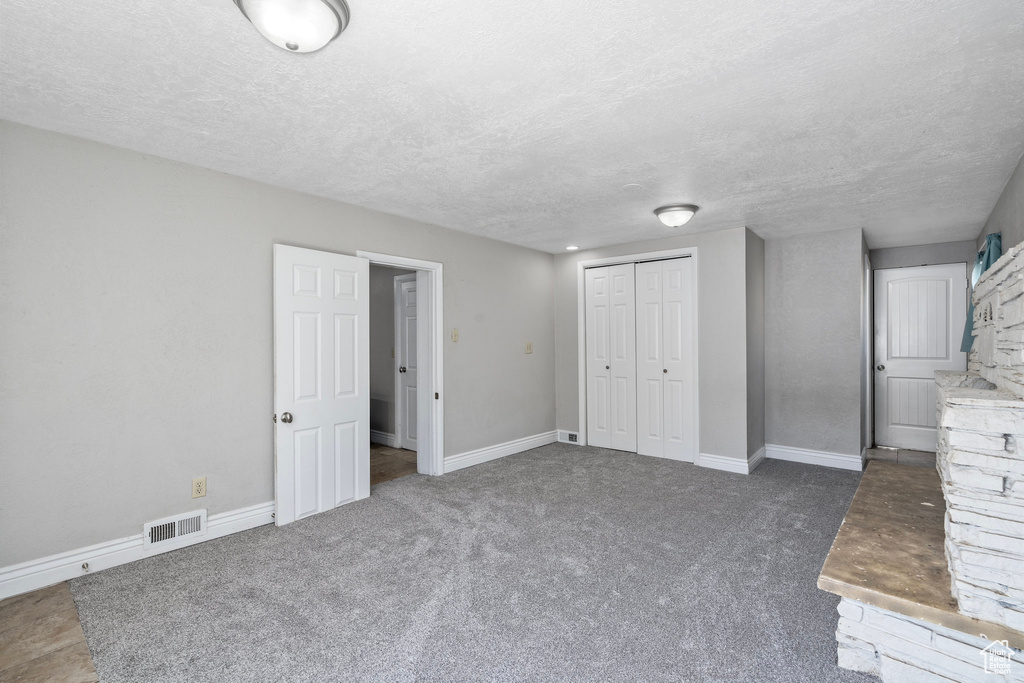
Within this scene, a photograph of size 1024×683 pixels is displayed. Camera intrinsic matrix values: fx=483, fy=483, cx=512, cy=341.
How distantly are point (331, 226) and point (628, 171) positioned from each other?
2.26 m

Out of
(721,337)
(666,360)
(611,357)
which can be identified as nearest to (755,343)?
(721,337)

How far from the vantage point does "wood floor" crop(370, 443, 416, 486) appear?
4629 millimetres

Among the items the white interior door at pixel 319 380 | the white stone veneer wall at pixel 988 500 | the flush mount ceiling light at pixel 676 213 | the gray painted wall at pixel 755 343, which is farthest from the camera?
the gray painted wall at pixel 755 343

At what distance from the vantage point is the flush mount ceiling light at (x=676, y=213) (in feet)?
12.5

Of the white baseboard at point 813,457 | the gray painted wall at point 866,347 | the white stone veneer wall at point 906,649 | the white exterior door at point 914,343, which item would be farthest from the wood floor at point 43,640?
the white exterior door at point 914,343

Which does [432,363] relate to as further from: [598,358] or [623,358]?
[623,358]

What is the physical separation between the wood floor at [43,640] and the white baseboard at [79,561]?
0.19 feet

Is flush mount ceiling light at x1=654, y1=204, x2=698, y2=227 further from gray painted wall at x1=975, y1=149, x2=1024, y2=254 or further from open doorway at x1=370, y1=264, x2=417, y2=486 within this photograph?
open doorway at x1=370, y1=264, x2=417, y2=486

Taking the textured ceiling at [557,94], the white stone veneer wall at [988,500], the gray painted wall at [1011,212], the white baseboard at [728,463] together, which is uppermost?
the textured ceiling at [557,94]

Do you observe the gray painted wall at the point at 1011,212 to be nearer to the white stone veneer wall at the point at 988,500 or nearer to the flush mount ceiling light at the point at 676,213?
the white stone veneer wall at the point at 988,500

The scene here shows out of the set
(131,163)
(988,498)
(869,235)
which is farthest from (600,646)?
(869,235)

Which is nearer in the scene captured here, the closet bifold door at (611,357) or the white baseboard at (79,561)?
the white baseboard at (79,561)

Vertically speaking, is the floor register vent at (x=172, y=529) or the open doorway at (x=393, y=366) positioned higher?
the open doorway at (x=393, y=366)

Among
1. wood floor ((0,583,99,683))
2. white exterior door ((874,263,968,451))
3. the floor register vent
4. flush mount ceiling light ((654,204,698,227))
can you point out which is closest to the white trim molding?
white exterior door ((874,263,968,451))
